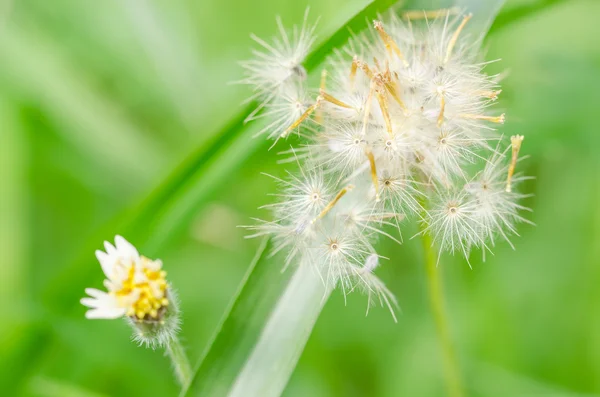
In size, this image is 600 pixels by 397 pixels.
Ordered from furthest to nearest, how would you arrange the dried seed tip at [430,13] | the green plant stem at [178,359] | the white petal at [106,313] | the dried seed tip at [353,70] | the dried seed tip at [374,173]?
1. the dried seed tip at [430,13]
2. the dried seed tip at [353,70]
3. the dried seed tip at [374,173]
4. the green plant stem at [178,359]
5. the white petal at [106,313]

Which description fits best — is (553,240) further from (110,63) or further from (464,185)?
(110,63)

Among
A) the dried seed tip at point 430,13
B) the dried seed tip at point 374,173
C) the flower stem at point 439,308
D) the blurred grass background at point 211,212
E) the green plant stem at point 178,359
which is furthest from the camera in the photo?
the blurred grass background at point 211,212

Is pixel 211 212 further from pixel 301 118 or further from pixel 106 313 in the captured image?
pixel 106 313

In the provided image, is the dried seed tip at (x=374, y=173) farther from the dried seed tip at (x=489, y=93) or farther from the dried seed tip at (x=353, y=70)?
the dried seed tip at (x=489, y=93)

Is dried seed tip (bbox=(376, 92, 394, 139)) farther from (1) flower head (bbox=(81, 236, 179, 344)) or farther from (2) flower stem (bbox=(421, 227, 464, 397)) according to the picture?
(1) flower head (bbox=(81, 236, 179, 344))

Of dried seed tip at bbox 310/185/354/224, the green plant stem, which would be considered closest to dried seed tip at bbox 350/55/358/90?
dried seed tip at bbox 310/185/354/224

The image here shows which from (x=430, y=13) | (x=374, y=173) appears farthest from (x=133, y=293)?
(x=430, y=13)

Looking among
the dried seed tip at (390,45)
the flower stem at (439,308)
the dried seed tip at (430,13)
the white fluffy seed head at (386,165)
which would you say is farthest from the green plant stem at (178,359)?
the dried seed tip at (430,13)
